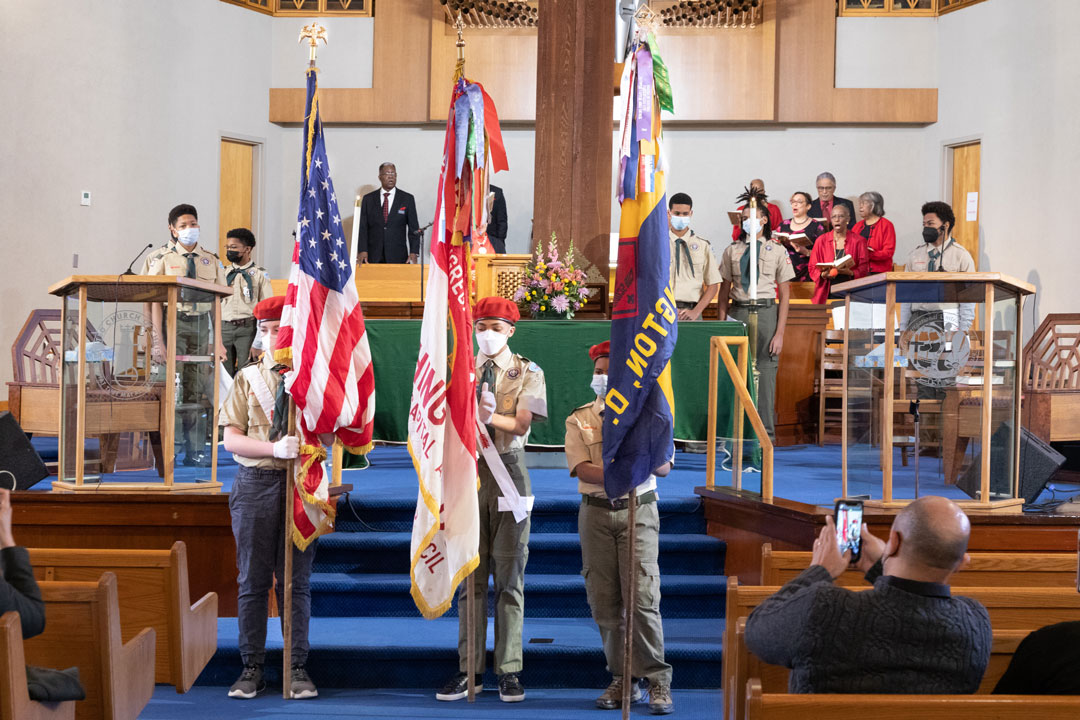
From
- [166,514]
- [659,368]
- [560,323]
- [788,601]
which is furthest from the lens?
[560,323]

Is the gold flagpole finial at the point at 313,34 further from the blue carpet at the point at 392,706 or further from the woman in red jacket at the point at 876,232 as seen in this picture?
the woman in red jacket at the point at 876,232

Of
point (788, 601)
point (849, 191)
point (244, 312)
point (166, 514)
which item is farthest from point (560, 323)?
point (849, 191)

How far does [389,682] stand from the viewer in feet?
17.2

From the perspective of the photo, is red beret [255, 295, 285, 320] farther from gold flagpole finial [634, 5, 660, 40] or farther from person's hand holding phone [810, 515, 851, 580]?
person's hand holding phone [810, 515, 851, 580]

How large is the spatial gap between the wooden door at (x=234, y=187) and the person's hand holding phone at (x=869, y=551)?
38.2ft

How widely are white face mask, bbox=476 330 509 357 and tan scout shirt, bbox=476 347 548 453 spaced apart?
0.11 ft

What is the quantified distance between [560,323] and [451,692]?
3.45 metres

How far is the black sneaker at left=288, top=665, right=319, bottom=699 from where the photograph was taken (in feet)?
16.2

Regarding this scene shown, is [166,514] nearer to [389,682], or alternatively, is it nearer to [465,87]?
[389,682]

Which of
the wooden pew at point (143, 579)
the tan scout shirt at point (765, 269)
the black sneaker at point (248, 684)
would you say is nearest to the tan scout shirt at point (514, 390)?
the black sneaker at point (248, 684)

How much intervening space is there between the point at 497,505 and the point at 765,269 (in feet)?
14.4

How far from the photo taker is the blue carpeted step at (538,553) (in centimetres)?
611

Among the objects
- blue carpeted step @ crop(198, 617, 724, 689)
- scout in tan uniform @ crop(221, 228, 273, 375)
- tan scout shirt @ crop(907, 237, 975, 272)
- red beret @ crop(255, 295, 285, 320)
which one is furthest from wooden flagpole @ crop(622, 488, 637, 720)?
scout in tan uniform @ crop(221, 228, 273, 375)

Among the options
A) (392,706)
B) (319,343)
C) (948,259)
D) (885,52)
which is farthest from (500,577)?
(885,52)
